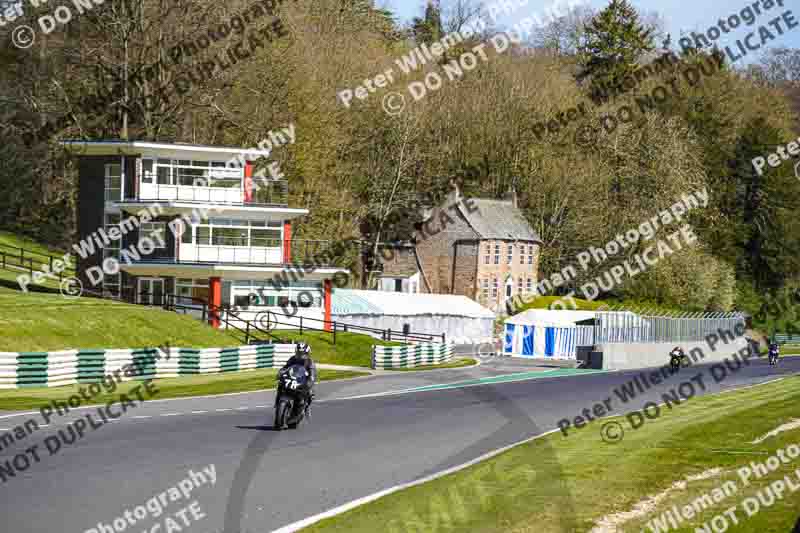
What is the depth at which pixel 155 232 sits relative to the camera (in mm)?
54844

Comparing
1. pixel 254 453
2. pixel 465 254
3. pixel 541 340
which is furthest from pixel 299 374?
pixel 465 254

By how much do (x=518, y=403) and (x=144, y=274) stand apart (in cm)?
2799

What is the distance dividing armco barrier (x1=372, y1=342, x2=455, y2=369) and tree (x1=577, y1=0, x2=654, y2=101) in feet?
185

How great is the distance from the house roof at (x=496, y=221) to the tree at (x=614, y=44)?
24.0 m

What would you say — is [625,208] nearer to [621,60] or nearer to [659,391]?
[621,60]

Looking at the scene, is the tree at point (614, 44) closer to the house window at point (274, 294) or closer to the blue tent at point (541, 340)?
the blue tent at point (541, 340)

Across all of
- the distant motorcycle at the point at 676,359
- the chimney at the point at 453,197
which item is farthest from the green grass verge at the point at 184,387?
the chimney at the point at 453,197

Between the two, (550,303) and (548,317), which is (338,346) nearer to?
(548,317)

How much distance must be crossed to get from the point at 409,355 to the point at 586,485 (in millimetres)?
35145

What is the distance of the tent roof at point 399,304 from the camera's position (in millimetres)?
66312

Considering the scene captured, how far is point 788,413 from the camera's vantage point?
26750 mm

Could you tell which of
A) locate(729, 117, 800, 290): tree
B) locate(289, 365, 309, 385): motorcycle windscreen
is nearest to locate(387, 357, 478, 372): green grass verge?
locate(289, 365, 309, 385): motorcycle windscreen

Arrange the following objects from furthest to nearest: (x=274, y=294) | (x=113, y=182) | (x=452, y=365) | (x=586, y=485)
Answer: (x=274, y=294), (x=113, y=182), (x=452, y=365), (x=586, y=485)

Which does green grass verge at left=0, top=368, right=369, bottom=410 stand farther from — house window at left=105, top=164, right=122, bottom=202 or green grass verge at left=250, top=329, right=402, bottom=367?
house window at left=105, top=164, right=122, bottom=202
